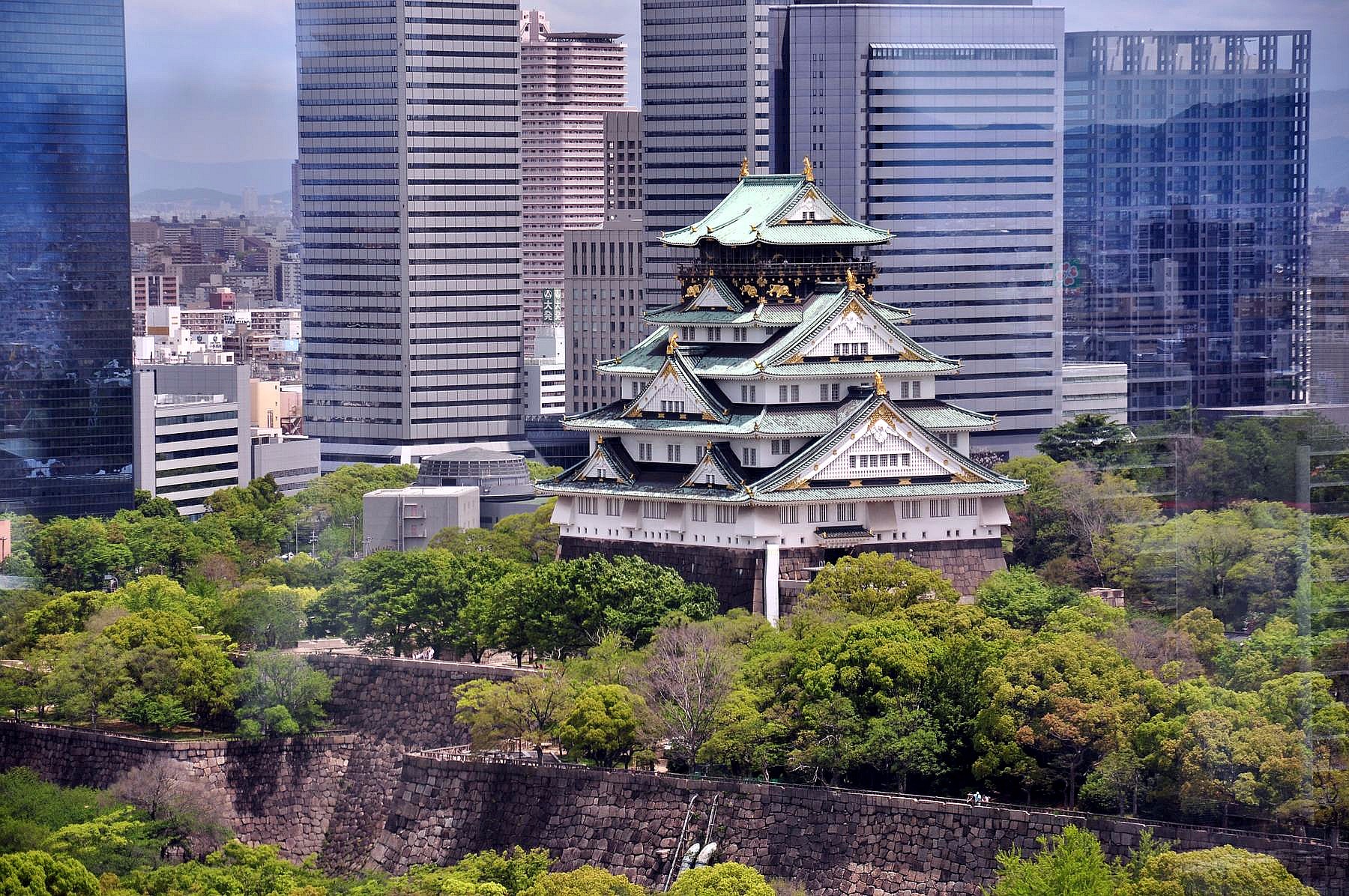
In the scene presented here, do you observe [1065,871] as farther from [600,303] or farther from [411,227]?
[600,303]

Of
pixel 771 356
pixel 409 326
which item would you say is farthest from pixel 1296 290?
pixel 409 326

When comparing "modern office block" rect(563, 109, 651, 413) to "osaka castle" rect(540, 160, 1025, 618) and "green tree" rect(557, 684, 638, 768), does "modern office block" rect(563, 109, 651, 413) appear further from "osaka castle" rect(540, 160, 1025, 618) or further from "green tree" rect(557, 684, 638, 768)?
"green tree" rect(557, 684, 638, 768)

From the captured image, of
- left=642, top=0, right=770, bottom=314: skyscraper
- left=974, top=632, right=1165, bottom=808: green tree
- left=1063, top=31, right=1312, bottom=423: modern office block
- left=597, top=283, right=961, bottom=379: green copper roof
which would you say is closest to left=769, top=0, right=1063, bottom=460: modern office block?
left=1063, top=31, right=1312, bottom=423: modern office block

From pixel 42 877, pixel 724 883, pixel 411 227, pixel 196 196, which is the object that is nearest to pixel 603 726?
pixel 724 883

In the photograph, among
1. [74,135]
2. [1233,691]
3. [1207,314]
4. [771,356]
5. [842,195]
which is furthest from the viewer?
[842,195]

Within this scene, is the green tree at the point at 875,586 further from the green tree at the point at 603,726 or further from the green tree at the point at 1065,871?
the green tree at the point at 1065,871

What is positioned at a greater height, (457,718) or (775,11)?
(775,11)

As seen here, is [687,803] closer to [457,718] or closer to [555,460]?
[457,718]
